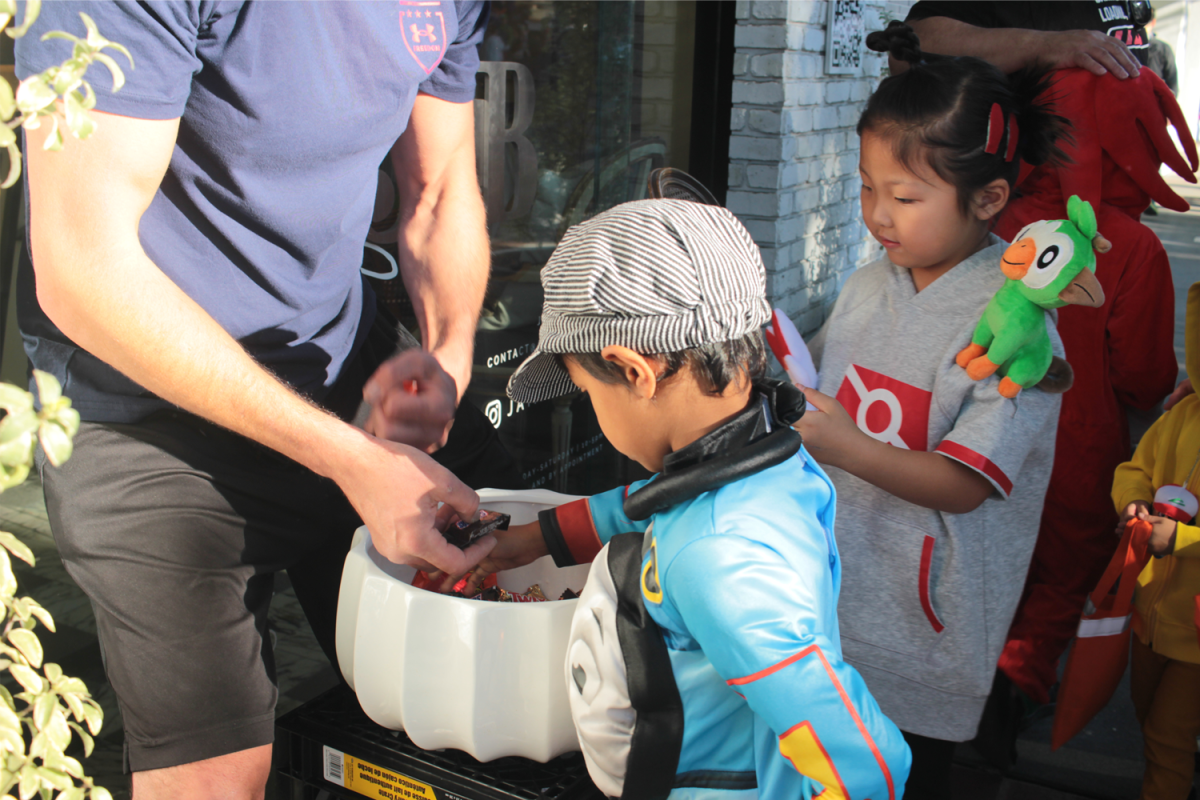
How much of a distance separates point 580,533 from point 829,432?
1.53 feet

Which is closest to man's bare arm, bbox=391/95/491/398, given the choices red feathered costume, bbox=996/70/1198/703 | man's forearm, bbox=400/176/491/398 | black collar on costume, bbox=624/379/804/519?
man's forearm, bbox=400/176/491/398

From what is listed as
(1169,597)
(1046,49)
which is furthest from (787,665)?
(1046,49)

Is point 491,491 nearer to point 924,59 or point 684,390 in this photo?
point 684,390

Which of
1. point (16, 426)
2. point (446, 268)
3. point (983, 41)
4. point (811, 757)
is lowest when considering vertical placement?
point (811, 757)

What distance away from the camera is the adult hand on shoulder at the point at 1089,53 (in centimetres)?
237

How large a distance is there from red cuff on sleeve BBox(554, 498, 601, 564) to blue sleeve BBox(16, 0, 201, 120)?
723 mm

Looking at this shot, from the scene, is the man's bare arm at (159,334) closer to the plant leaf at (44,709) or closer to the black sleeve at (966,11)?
the plant leaf at (44,709)

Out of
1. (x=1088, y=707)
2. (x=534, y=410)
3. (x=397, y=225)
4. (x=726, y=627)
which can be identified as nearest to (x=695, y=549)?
(x=726, y=627)

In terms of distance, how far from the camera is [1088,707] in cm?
192

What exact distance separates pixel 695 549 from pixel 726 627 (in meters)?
0.09

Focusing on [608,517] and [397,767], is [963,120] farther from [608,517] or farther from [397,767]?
[397,767]

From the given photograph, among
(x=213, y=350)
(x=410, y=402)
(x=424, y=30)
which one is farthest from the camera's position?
(x=424, y=30)

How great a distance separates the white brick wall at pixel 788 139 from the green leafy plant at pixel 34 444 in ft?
9.64

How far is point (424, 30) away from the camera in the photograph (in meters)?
1.58
